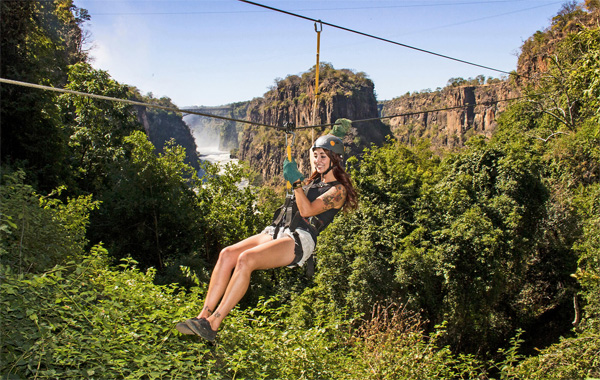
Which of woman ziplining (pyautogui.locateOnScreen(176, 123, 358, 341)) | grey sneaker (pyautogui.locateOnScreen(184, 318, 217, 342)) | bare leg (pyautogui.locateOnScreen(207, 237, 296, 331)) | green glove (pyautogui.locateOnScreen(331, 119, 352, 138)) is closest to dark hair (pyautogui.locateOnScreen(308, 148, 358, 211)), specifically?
woman ziplining (pyautogui.locateOnScreen(176, 123, 358, 341))

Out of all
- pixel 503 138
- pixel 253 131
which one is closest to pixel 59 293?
pixel 503 138

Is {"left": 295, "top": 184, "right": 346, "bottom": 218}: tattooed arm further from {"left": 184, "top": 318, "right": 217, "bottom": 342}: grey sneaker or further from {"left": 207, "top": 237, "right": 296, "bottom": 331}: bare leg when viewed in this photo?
{"left": 184, "top": 318, "right": 217, "bottom": 342}: grey sneaker

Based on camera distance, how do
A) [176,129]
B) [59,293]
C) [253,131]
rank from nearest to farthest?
[59,293] < [176,129] < [253,131]

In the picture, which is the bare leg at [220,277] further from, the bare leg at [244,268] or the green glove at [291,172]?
the green glove at [291,172]

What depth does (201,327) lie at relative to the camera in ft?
13.1

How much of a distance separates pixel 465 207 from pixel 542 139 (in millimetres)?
12361

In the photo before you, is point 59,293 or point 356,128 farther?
point 356,128

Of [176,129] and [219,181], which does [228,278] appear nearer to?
[219,181]

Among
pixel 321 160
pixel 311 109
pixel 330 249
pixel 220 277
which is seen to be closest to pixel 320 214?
pixel 321 160

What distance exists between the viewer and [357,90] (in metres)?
118

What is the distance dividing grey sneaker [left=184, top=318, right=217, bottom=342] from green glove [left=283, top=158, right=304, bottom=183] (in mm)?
1612

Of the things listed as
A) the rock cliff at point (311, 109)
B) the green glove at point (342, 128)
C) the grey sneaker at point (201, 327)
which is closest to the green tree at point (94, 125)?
the green glove at point (342, 128)

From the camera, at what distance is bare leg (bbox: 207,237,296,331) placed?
404cm

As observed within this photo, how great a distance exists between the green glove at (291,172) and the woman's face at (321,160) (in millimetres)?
427
